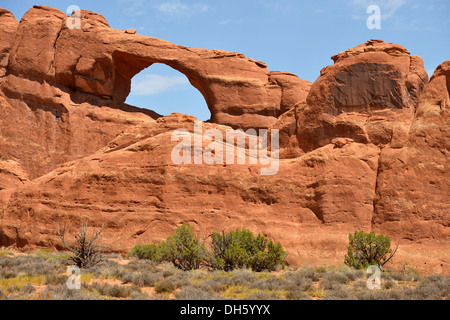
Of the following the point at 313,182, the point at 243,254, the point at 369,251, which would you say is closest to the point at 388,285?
the point at 369,251

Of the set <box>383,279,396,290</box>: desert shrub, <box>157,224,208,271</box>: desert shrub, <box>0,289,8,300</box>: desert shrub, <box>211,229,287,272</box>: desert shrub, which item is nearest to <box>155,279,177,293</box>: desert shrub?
<box>0,289,8,300</box>: desert shrub

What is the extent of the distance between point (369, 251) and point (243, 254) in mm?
4725

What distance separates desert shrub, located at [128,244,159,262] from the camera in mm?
17778

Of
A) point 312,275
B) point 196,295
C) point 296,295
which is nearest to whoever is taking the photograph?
point 196,295

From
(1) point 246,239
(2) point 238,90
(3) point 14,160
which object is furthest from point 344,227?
(3) point 14,160

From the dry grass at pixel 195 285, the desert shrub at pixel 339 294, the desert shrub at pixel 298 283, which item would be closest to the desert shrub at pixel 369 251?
the dry grass at pixel 195 285

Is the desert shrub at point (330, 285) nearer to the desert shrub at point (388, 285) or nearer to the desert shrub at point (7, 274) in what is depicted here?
the desert shrub at point (388, 285)

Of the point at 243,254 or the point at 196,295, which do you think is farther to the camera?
the point at 243,254

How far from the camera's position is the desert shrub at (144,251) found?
58.3 feet

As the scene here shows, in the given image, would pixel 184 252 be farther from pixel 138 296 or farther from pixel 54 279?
pixel 138 296

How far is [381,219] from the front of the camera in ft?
61.5

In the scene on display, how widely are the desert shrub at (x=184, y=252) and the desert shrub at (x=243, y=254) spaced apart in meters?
0.54

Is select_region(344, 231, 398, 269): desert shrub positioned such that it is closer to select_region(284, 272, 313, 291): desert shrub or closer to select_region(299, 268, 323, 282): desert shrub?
select_region(299, 268, 323, 282): desert shrub

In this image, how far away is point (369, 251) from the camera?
1625cm
